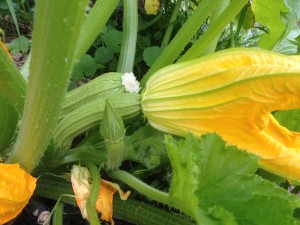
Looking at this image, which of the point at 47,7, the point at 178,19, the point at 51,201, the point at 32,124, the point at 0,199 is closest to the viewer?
the point at 47,7

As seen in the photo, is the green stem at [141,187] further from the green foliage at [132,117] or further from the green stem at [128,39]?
the green stem at [128,39]

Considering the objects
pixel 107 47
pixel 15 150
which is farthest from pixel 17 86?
pixel 107 47

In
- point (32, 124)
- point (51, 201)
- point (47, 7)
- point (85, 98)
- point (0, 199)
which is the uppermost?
point (47, 7)

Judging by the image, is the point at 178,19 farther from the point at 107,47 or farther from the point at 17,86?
the point at 17,86

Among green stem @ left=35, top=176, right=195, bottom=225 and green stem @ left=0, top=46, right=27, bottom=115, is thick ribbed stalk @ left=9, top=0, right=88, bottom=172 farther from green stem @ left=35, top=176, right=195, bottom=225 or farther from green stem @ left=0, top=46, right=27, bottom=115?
green stem @ left=35, top=176, right=195, bottom=225

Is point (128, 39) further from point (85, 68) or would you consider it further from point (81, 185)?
point (81, 185)

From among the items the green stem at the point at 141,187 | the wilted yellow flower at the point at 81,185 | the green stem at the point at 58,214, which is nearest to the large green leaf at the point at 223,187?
the green stem at the point at 141,187

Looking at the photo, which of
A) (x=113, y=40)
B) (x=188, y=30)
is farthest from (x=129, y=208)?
(x=113, y=40)

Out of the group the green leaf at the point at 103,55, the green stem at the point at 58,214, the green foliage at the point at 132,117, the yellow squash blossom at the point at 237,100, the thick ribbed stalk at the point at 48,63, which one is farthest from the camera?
the green leaf at the point at 103,55
